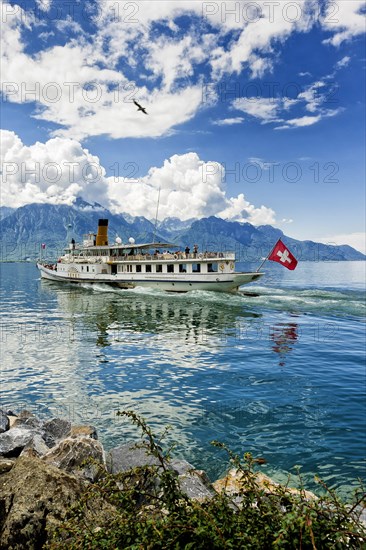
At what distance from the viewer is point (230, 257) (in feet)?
168

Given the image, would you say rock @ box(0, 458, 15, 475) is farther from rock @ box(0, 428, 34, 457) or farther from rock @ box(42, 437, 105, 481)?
rock @ box(0, 428, 34, 457)

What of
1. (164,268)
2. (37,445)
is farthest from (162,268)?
(37,445)

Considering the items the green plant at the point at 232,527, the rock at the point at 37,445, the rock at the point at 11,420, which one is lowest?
the rock at the point at 11,420

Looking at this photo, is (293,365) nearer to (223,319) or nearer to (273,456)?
(273,456)

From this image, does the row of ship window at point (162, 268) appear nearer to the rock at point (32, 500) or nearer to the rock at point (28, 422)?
the rock at point (28, 422)

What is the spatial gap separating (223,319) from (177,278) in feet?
63.9

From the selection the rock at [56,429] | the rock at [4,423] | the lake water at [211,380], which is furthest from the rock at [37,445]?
the lake water at [211,380]

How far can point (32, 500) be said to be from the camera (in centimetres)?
598

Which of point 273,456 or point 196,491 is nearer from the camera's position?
point 196,491

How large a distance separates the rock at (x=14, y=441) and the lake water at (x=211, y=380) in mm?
2740

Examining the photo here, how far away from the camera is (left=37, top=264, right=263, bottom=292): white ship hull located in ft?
168

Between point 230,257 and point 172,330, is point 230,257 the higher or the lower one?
the higher one

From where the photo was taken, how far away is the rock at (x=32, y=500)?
5.61 m

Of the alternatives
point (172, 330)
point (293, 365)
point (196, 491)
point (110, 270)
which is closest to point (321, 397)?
point (293, 365)
